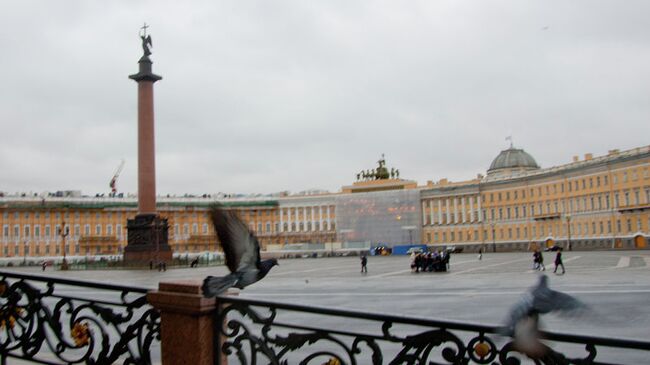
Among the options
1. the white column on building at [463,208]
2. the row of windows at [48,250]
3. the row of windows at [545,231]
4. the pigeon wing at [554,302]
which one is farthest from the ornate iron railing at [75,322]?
the white column on building at [463,208]

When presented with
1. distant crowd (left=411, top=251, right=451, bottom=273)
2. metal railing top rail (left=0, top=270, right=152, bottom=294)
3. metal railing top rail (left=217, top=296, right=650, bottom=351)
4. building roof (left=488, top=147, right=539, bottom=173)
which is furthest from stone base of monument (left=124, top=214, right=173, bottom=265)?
building roof (left=488, top=147, right=539, bottom=173)

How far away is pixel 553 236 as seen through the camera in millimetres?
96500

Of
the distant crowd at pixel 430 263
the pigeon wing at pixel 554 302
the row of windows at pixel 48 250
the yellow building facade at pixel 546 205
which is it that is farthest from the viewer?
the row of windows at pixel 48 250

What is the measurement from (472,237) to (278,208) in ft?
138

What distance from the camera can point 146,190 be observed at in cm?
5016

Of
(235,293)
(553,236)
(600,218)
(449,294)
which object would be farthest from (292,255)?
(235,293)

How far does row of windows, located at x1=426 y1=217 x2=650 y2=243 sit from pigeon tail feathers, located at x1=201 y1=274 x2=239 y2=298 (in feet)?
275

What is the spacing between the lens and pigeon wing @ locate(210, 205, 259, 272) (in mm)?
4141

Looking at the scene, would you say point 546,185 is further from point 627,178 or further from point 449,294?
point 449,294

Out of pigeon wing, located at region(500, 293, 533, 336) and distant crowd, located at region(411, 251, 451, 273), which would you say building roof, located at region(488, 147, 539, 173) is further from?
pigeon wing, located at region(500, 293, 533, 336)

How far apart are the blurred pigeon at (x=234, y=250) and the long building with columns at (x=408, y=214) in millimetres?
83973

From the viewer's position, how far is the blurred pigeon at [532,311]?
8.89 feet

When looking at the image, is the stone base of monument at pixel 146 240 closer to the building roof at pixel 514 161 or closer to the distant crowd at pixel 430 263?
the distant crowd at pixel 430 263

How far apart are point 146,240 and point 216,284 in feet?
161
